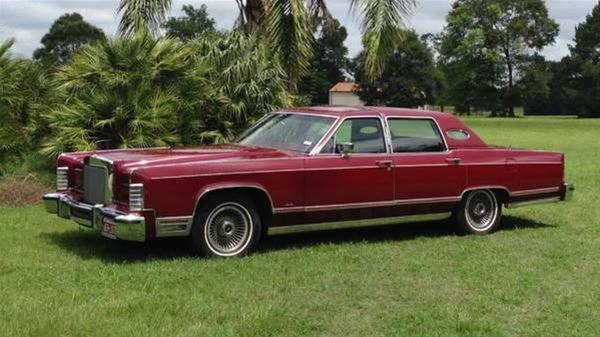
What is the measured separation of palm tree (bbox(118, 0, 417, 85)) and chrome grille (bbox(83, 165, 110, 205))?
5.60m

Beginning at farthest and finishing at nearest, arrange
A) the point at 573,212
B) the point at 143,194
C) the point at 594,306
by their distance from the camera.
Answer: the point at 573,212 → the point at 143,194 → the point at 594,306

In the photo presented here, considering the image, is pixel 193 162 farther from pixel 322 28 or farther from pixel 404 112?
pixel 322 28

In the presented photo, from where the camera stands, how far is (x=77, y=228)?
873 centimetres

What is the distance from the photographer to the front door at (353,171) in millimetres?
7566

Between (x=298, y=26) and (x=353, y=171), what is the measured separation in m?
6.08

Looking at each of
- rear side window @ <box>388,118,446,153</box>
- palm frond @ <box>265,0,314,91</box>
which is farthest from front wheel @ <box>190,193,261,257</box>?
palm frond @ <box>265,0,314,91</box>

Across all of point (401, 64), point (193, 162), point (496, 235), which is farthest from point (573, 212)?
point (401, 64)

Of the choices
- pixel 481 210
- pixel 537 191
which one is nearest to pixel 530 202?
pixel 537 191

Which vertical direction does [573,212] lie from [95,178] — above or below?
below

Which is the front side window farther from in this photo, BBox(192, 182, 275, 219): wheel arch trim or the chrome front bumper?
the chrome front bumper

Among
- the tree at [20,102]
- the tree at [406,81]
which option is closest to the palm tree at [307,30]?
the tree at [20,102]

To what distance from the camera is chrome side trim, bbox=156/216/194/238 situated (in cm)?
674

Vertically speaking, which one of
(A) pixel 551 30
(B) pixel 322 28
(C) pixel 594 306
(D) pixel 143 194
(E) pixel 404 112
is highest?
(A) pixel 551 30

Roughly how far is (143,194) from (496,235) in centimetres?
439
